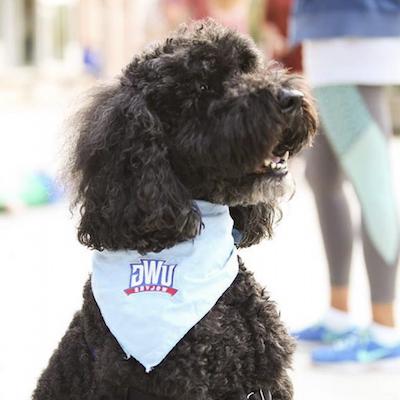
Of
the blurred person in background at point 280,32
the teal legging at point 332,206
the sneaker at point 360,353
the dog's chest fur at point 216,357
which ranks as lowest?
the dog's chest fur at point 216,357

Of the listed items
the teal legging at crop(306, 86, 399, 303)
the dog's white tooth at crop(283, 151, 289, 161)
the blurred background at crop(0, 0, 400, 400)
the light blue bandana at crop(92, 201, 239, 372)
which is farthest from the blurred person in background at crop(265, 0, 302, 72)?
the light blue bandana at crop(92, 201, 239, 372)

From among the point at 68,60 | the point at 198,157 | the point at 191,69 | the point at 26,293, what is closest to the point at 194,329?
the point at 198,157

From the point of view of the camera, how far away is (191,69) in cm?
258

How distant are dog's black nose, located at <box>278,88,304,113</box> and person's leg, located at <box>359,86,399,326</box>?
1.59 m

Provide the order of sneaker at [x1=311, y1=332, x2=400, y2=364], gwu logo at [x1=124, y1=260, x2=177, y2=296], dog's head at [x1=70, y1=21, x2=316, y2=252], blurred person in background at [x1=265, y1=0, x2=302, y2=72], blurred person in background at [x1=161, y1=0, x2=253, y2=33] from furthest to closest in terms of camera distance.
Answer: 1. blurred person in background at [x1=265, y1=0, x2=302, y2=72]
2. blurred person in background at [x1=161, y1=0, x2=253, y2=33]
3. sneaker at [x1=311, y1=332, x2=400, y2=364]
4. gwu logo at [x1=124, y1=260, x2=177, y2=296]
5. dog's head at [x1=70, y1=21, x2=316, y2=252]

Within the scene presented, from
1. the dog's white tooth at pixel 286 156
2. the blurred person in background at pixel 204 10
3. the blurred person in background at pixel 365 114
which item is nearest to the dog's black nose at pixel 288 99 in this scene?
the dog's white tooth at pixel 286 156

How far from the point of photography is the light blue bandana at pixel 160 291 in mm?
2588

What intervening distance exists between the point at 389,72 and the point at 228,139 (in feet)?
5.72

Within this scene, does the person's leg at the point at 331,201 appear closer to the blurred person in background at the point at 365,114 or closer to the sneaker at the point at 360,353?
the blurred person in background at the point at 365,114

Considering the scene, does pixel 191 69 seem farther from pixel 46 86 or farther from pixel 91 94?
pixel 46 86

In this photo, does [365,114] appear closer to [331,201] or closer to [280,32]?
[331,201]

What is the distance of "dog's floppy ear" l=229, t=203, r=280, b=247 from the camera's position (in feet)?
9.30

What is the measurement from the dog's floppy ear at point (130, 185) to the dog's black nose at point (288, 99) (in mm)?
335

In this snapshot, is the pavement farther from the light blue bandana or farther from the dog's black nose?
the dog's black nose
